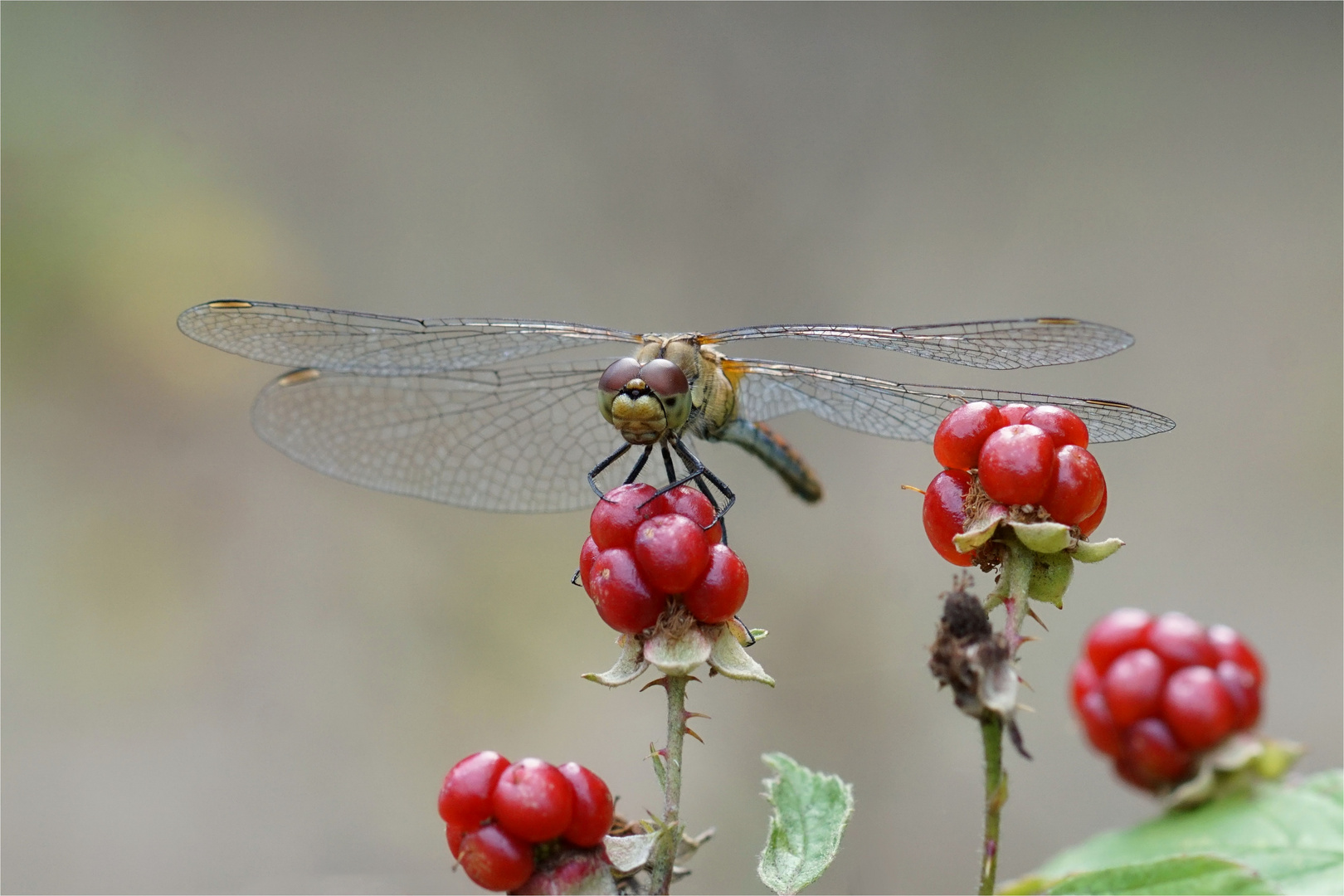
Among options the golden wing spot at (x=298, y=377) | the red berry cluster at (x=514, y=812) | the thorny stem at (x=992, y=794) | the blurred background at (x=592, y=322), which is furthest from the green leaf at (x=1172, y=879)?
the blurred background at (x=592, y=322)

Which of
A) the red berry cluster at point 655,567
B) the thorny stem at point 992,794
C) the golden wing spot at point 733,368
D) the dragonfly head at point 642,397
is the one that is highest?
the golden wing spot at point 733,368

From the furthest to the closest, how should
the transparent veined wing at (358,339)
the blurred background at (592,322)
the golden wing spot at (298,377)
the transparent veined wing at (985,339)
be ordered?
the blurred background at (592,322) < the golden wing spot at (298,377) < the transparent veined wing at (358,339) < the transparent veined wing at (985,339)

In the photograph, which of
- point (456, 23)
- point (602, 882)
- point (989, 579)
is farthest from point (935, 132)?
point (602, 882)

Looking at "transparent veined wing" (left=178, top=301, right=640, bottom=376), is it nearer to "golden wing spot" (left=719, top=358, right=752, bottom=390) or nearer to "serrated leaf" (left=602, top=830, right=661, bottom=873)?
"golden wing spot" (left=719, top=358, right=752, bottom=390)

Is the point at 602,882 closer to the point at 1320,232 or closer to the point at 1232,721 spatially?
the point at 1232,721

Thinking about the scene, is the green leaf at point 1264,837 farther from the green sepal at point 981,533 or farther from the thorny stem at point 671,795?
the thorny stem at point 671,795

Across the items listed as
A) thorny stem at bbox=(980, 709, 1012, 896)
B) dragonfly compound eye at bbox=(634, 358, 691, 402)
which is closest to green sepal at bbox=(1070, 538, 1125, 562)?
thorny stem at bbox=(980, 709, 1012, 896)
